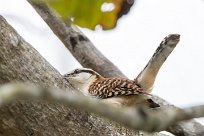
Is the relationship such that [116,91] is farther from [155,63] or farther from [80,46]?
[80,46]

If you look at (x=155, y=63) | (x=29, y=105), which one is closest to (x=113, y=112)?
(x=29, y=105)

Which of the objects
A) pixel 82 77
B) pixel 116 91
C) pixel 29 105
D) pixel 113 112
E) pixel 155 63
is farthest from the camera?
pixel 82 77

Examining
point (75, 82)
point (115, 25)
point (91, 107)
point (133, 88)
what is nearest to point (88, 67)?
point (75, 82)

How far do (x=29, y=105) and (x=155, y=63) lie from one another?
1.58 meters

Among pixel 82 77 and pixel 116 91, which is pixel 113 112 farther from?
pixel 82 77

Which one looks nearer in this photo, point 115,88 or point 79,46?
point 115,88

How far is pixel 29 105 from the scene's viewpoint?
5.71 ft

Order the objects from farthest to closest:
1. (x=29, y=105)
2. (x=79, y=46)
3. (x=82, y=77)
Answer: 1. (x=82, y=77)
2. (x=79, y=46)
3. (x=29, y=105)

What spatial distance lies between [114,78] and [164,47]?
0.40 meters

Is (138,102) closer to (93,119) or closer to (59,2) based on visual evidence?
(93,119)

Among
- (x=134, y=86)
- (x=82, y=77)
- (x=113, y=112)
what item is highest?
(x=113, y=112)

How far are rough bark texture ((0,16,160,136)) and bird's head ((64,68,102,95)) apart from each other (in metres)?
1.72

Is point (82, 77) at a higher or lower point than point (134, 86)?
higher

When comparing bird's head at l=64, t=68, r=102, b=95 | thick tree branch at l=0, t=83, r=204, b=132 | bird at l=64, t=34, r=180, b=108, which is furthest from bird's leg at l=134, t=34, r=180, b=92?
thick tree branch at l=0, t=83, r=204, b=132
